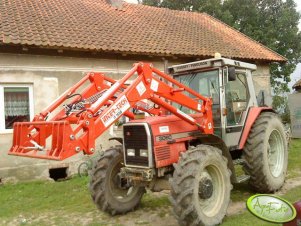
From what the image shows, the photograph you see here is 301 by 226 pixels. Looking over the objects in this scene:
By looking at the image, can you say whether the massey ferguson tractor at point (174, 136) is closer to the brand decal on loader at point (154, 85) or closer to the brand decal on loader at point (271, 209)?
the brand decal on loader at point (154, 85)

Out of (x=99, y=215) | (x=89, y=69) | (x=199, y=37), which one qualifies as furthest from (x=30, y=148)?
(x=199, y=37)

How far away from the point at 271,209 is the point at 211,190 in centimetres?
290

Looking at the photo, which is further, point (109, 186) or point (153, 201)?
point (153, 201)

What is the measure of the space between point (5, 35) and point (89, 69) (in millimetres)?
2480

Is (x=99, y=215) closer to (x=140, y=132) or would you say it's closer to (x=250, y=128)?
(x=140, y=132)

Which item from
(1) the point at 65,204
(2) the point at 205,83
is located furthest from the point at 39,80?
(2) the point at 205,83

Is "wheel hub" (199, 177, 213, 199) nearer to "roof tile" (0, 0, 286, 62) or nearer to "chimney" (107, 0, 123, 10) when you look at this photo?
"roof tile" (0, 0, 286, 62)

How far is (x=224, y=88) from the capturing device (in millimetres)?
6164

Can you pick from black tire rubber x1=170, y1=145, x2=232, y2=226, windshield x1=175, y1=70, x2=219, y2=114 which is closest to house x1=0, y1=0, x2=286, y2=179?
windshield x1=175, y1=70, x2=219, y2=114

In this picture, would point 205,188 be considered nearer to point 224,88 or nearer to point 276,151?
point 224,88

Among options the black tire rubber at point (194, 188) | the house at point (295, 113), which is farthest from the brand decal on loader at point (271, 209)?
the house at point (295, 113)

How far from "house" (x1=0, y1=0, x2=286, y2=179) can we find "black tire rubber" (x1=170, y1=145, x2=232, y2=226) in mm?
5882

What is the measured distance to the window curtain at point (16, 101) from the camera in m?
9.55

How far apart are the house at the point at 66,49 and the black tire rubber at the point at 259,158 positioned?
5.43 meters
